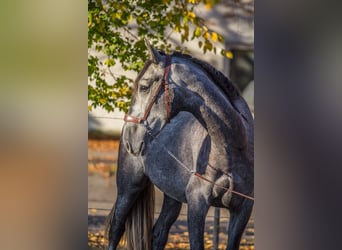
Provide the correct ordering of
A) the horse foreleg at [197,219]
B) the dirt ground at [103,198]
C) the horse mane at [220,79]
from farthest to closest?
the dirt ground at [103,198] → the horse foreleg at [197,219] → the horse mane at [220,79]

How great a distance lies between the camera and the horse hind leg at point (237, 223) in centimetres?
573

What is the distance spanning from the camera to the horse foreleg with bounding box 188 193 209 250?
582 cm

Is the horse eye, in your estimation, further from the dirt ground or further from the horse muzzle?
the dirt ground

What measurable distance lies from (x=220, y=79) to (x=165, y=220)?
1.19 metres

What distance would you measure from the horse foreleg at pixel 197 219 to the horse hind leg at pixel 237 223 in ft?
0.68

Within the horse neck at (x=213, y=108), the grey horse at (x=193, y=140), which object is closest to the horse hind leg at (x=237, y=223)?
the grey horse at (x=193, y=140)

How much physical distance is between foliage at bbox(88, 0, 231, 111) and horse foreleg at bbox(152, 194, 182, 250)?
2.69 ft

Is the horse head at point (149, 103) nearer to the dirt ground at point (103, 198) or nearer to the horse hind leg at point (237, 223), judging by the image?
the dirt ground at point (103, 198)

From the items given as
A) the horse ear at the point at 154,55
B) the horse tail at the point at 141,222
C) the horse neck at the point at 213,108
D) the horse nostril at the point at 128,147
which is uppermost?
the horse ear at the point at 154,55

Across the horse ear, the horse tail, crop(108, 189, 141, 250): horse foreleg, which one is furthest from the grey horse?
crop(108, 189, 141, 250): horse foreleg
